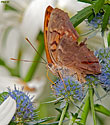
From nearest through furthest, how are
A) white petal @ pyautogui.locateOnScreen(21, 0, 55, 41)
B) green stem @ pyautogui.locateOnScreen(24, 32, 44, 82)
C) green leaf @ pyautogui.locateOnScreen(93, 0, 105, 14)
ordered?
green leaf @ pyautogui.locateOnScreen(93, 0, 105, 14)
green stem @ pyautogui.locateOnScreen(24, 32, 44, 82)
white petal @ pyautogui.locateOnScreen(21, 0, 55, 41)

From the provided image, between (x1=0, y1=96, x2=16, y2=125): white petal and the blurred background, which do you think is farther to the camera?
the blurred background

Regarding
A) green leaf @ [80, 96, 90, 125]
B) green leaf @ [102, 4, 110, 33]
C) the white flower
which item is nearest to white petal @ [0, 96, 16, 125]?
green leaf @ [80, 96, 90, 125]

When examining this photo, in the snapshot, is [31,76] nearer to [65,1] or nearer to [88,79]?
[65,1]

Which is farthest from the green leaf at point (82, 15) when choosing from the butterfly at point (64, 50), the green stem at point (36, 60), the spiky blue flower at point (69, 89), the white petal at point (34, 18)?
the white petal at point (34, 18)

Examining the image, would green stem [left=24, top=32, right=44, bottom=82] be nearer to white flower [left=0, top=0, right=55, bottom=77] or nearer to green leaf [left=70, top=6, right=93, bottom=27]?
white flower [left=0, top=0, right=55, bottom=77]

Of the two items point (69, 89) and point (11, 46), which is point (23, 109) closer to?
point (69, 89)

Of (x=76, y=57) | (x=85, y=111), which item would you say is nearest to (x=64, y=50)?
(x=76, y=57)

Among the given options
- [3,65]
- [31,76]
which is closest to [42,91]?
[31,76]
